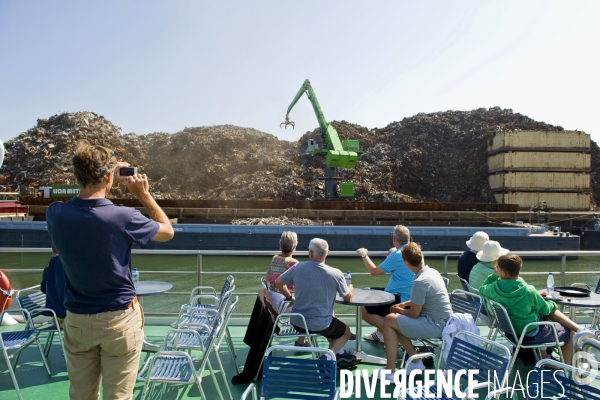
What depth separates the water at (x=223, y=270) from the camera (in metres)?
11.0

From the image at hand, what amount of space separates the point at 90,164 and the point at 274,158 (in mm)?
50587

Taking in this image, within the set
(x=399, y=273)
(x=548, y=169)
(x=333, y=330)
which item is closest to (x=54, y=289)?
(x=333, y=330)

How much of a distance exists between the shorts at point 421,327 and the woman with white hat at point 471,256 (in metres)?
1.36

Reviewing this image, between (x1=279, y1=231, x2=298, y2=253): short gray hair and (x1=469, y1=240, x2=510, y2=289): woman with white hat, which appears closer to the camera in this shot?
(x1=279, y1=231, x2=298, y2=253): short gray hair

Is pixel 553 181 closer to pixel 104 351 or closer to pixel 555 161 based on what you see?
pixel 555 161

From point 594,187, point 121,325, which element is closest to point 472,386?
point 121,325

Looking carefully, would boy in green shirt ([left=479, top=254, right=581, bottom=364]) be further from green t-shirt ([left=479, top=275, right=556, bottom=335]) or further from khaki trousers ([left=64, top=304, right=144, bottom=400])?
khaki trousers ([left=64, top=304, right=144, bottom=400])

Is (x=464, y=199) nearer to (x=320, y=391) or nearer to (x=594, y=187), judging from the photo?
(x=594, y=187)

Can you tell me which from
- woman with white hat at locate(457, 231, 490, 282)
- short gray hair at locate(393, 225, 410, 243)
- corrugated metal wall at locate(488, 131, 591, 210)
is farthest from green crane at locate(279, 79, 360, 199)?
short gray hair at locate(393, 225, 410, 243)

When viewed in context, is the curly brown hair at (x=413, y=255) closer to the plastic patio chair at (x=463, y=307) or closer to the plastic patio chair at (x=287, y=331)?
the plastic patio chair at (x=463, y=307)

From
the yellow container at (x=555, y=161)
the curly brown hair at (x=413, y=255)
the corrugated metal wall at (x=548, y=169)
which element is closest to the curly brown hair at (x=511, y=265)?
the curly brown hair at (x=413, y=255)

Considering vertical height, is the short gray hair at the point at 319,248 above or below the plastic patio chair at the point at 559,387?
above

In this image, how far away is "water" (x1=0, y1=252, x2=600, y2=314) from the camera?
1095 centimetres

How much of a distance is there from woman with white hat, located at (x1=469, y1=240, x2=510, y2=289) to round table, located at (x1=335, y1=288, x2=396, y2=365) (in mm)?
989
